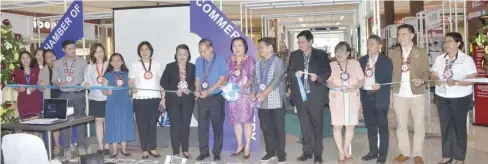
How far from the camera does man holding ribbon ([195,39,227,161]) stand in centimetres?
549

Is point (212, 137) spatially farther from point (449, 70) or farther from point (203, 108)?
point (449, 70)

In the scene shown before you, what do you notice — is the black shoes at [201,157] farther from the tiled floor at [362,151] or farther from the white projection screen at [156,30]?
the white projection screen at [156,30]

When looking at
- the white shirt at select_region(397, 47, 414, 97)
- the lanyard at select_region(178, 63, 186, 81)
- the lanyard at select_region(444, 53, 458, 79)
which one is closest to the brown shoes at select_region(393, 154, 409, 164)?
the white shirt at select_region(397, 47, 414, 97)

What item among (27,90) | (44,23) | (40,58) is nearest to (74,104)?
(27,90)

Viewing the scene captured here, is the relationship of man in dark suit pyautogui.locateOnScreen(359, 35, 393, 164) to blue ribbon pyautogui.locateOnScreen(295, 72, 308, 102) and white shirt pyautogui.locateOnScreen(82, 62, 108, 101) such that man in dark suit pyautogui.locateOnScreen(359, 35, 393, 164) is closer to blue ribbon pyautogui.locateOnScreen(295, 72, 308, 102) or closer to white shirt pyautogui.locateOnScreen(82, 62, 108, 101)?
blue ribbon pyautogui.locateOnScreen(295, 72, 308, 102)

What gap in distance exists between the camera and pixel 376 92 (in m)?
5.14

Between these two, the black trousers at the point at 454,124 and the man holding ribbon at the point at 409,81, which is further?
the man holding ribbon at the point at 409,81

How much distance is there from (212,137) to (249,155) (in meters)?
0.65

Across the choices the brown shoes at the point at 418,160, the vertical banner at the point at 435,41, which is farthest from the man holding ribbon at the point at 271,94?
the vertical banner at the point at 435,41

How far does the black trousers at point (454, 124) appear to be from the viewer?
4829 mm

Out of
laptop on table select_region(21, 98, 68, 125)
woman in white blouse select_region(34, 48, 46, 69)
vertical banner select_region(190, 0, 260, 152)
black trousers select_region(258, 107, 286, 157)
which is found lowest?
black trousers select_region(258, 107, 286, 157)

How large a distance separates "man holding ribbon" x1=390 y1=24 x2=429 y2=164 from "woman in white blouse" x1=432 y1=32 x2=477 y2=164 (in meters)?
0.15

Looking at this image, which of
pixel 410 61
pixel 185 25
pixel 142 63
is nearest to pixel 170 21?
pixel 185 25

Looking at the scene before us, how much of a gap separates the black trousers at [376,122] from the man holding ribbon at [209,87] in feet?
5.01
